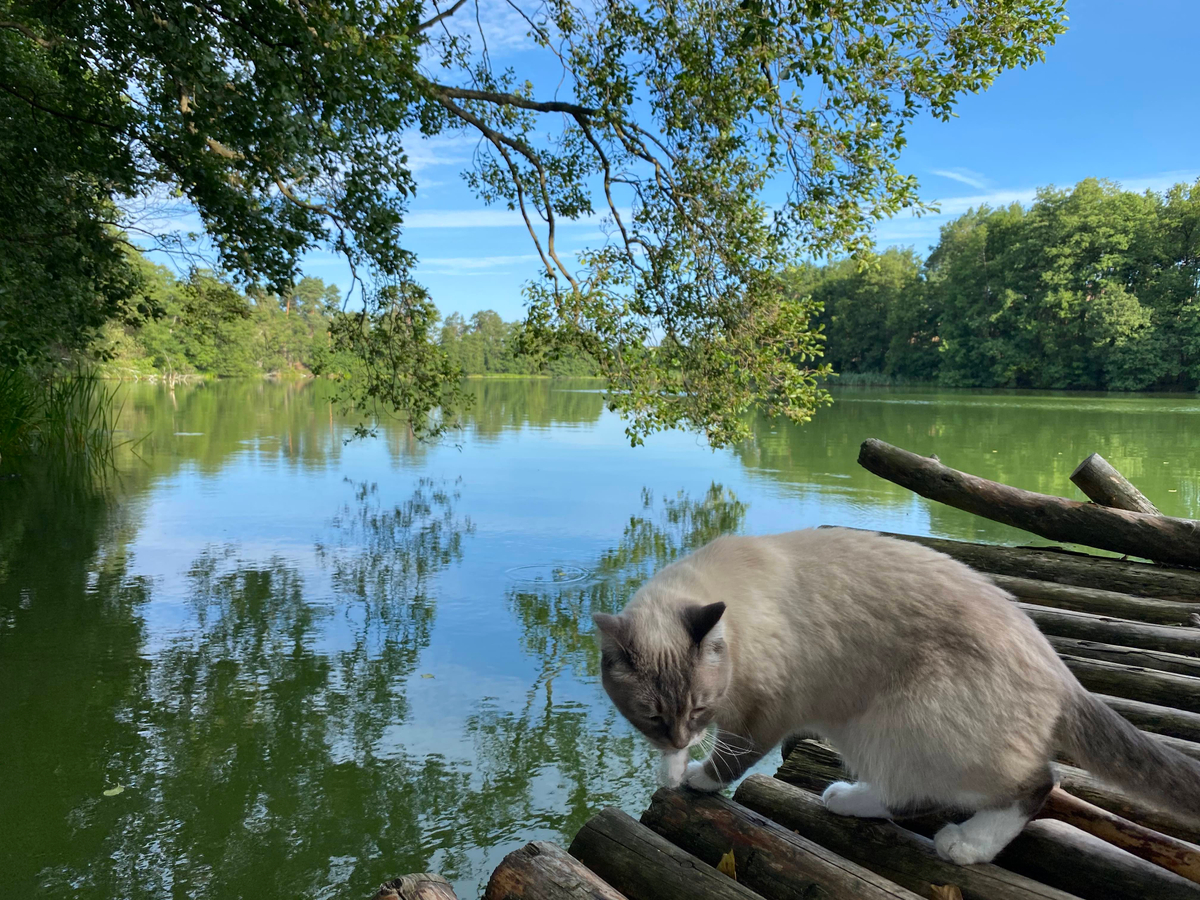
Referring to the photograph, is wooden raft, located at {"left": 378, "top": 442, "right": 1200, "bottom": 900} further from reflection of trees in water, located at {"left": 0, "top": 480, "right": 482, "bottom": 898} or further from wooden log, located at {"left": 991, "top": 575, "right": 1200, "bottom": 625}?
reflection of trees in water, located at {"left": 0, "top": 480, "right": 482, "bottom": 898}

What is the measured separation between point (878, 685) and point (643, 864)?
33.2 inches

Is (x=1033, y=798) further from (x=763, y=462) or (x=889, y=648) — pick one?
(x=763, y=462)

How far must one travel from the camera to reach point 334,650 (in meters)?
6.35

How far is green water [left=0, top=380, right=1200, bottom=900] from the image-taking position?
384 cm

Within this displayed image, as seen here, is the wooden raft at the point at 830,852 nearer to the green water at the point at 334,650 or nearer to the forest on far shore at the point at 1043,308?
the green water at the point at 334,650

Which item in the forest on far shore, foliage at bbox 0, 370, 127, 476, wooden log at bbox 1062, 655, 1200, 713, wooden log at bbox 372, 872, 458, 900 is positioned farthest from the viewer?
the forest on far shore

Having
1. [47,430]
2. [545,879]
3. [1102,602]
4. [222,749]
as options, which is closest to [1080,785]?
[545,879]

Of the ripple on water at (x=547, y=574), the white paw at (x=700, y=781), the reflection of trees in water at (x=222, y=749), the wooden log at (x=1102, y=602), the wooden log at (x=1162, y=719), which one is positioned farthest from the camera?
the ripple on water at (x=547, y=574)

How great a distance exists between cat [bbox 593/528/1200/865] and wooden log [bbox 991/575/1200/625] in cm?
227

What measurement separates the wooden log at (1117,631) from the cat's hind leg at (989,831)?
5.08 feet

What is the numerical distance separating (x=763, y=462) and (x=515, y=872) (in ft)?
50.4

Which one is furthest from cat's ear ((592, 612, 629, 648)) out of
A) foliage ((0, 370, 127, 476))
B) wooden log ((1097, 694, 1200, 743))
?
foliage ((0, 370, 127, 476))

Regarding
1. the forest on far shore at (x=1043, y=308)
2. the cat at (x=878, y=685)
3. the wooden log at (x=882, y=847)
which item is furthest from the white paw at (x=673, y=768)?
the forest on far shore at (x=1043, y=308)

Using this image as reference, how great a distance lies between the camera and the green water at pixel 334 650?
3836 mm
